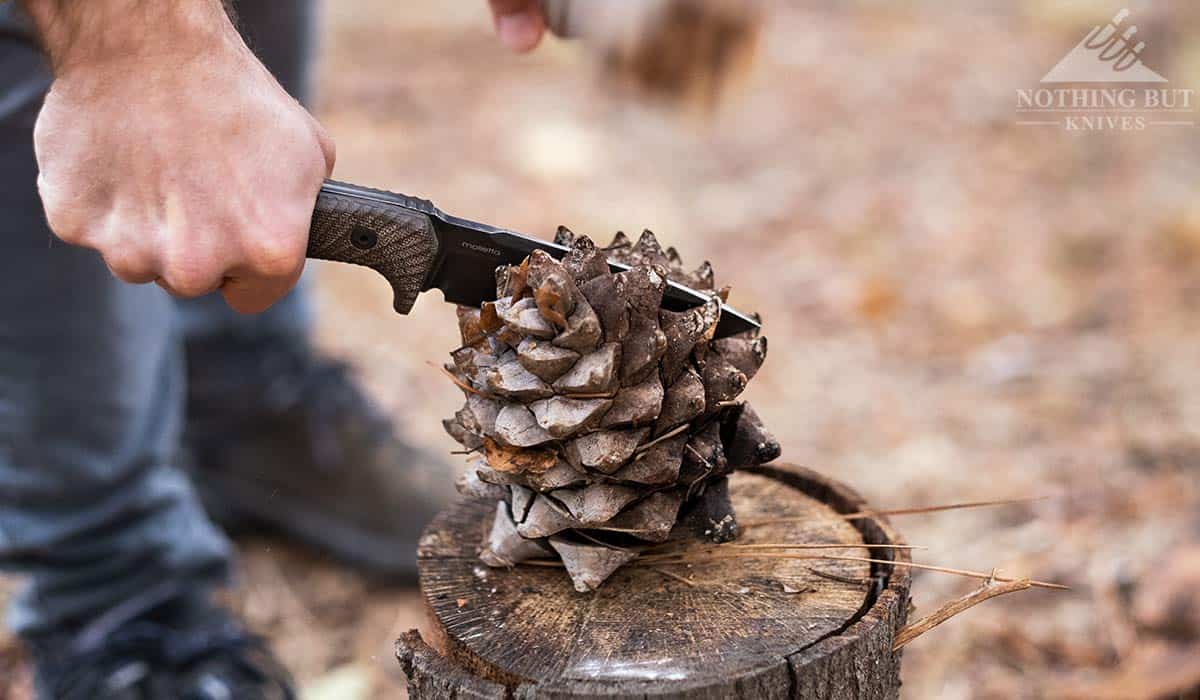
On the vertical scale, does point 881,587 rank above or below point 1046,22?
below

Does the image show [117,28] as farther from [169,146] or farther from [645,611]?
[645,611]

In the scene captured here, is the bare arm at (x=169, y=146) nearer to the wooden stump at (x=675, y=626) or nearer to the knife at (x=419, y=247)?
the knife at (x=419, y=247)

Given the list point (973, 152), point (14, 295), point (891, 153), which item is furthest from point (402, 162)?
point (14, 295)

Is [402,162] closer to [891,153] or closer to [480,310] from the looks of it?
[891,153]

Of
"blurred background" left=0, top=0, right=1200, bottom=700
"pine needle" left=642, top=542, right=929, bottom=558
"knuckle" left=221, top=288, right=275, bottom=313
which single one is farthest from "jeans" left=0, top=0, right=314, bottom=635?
"pine needle" left=642, top=542, right=929, bottom=558

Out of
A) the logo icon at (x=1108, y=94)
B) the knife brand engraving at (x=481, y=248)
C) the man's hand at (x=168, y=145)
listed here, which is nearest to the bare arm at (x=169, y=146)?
the man's hand at (x=168, y=145)

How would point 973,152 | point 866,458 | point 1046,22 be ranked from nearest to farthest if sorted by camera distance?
point 866,458, point 973,152, point 1046,22

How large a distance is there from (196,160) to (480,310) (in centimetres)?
34

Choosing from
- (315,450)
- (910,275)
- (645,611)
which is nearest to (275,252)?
(645,611)

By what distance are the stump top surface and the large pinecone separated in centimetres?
4

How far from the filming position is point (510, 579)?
1.36 meters

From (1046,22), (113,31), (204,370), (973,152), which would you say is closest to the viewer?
(113,31)

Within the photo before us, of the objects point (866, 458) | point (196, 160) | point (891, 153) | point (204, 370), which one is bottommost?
point (204, 370)

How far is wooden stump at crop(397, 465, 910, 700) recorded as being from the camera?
1.16 metres
